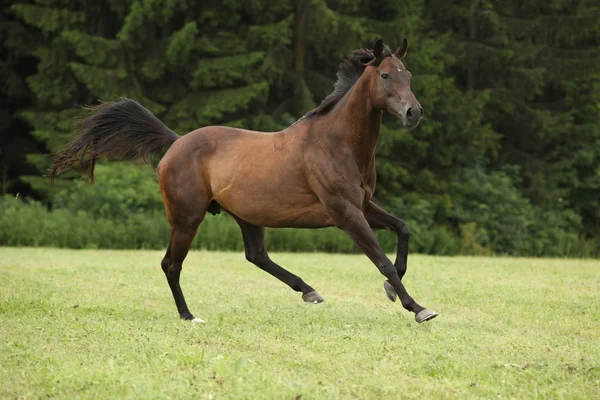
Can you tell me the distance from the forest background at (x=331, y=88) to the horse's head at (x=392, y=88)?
13615 mm

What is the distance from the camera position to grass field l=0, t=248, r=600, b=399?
211 inches

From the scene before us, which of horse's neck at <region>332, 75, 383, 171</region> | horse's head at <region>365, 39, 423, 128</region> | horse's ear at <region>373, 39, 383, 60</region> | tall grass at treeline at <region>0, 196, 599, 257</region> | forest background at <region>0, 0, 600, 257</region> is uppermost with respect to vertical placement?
horse's ear at <region>373, 39, 383, 60</region>

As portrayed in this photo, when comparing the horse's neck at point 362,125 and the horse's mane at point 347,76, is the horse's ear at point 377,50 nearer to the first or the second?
the horse's neck at point 362,125

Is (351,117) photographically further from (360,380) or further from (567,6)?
(567,6)

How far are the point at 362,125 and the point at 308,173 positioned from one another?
27.2 inches

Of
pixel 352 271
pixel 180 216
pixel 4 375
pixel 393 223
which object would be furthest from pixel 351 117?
pixel 352 271

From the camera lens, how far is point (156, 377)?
551 centimetres

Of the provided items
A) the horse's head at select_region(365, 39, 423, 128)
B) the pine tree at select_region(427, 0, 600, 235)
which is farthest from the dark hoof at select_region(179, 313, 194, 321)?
the pine tree at select_region(427, 0, 600, 235)

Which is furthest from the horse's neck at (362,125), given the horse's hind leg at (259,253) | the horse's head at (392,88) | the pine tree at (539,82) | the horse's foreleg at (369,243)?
the pine tree at (539,82)

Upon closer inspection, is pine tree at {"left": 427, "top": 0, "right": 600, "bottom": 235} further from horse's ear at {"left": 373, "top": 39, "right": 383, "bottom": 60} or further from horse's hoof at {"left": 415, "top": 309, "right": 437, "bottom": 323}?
horse's hoof at {"left": 415, "top": 309, "right": 437, "bottom": 323}

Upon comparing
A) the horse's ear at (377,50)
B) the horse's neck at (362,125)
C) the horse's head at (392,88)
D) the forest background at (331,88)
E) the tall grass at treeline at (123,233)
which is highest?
the horse's ear at (377,50)

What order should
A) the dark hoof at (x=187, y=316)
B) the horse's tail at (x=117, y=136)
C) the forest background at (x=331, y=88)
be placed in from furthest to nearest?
the forest background at (x=331, y=88) → the horse's tail at (x=117, y=136) → the dark hoof at (x=187, y=316)

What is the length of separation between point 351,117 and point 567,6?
24838 mm

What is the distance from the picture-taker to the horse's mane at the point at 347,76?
27.4 ft
